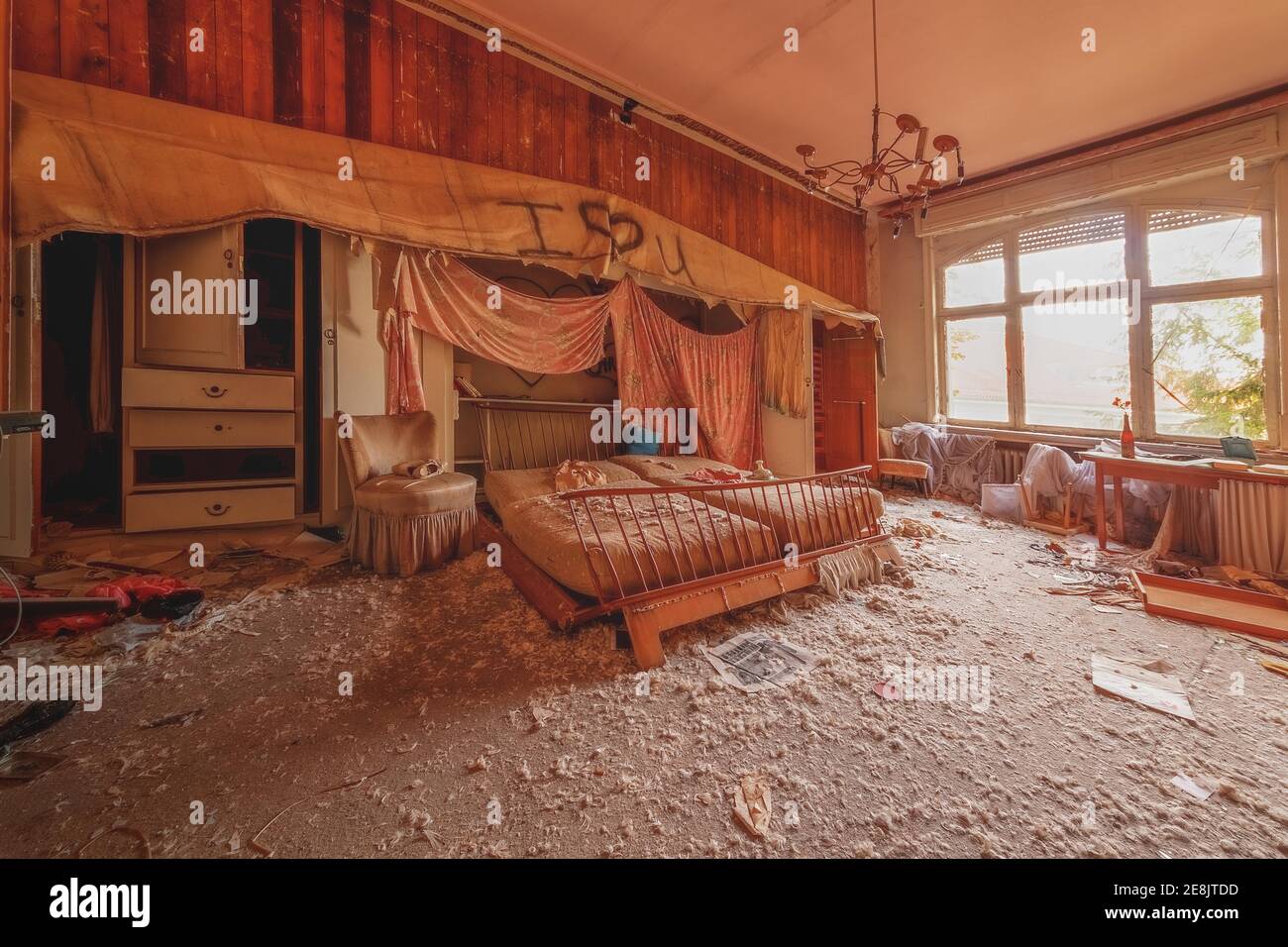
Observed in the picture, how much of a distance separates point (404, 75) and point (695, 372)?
3624mm

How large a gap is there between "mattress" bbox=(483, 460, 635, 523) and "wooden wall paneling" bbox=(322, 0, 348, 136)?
2.84 metres

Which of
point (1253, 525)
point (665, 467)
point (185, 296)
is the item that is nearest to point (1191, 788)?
point (1253, 525)

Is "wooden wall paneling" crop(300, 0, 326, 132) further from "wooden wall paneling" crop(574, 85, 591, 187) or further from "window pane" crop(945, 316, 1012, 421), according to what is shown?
"window pane" crop(945, 316, 1012, 421)

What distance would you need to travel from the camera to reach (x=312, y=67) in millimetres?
3477

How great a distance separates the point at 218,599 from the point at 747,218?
6.34 m

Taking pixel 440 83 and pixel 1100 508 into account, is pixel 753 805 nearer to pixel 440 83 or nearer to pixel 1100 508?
pixel 1100 508

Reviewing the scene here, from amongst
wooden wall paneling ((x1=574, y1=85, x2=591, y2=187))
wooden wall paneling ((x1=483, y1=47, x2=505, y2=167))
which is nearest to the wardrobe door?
wooden wall paneling ((x1=483, y1=47, x2=505, y2=167))

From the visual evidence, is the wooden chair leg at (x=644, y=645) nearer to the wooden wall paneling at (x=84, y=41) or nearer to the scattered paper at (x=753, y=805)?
the scattered paper at (x=753, y=805)

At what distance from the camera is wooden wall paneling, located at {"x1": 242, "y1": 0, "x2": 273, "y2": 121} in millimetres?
3262

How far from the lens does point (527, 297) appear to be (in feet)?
14.3

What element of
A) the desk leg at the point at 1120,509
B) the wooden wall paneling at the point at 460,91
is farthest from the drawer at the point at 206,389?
the desk leg at the point at 1120,509

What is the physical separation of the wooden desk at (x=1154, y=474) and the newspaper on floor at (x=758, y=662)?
3.78 m

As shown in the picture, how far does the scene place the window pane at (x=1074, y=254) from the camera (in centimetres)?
571

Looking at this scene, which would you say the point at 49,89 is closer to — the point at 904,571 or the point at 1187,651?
the point at 904,571
